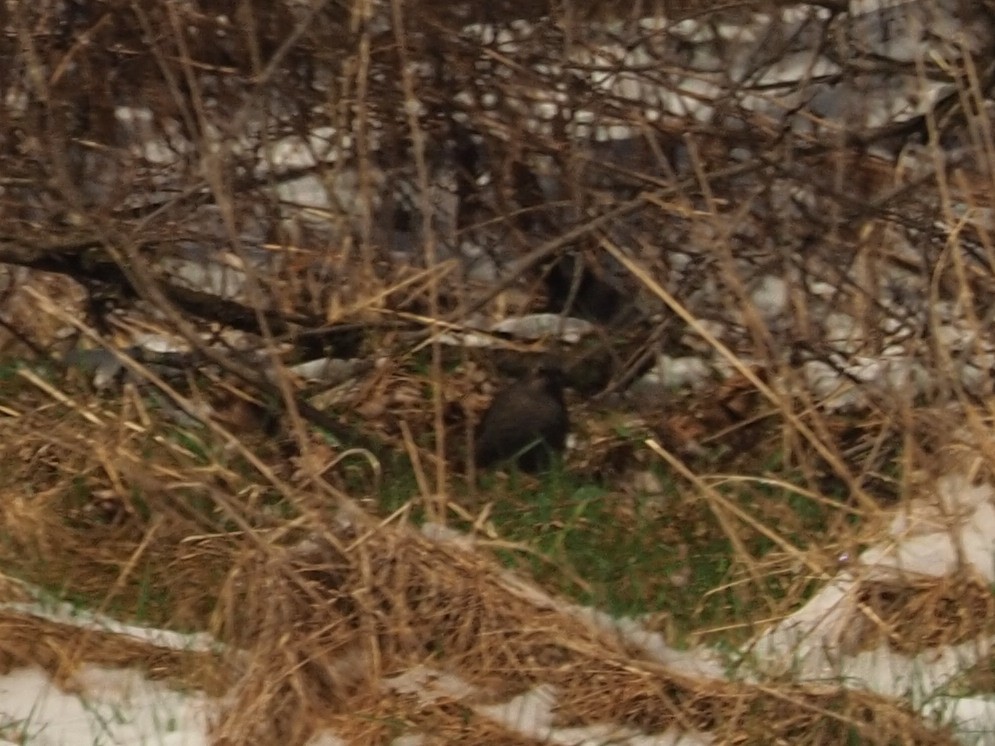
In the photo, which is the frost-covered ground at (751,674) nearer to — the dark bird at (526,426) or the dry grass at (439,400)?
the dry grass at (439,400)

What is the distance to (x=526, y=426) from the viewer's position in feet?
14.0

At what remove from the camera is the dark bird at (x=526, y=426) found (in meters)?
4.26

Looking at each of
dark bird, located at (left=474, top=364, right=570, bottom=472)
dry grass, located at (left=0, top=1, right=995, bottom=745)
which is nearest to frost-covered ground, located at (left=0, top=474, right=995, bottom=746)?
dry grass, located at (left=0, top=1, right=995, bottom=745)

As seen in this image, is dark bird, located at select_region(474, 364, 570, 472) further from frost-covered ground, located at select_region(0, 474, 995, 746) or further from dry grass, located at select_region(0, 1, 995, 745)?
frost-covered ground, located at select_region(0, 474, 995, 746)

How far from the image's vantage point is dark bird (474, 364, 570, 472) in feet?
14.0

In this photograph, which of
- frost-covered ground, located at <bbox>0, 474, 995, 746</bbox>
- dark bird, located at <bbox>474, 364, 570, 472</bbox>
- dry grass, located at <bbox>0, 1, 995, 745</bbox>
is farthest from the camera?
dark bird, located at <bbox>474, 364, 570, 472</bbox>

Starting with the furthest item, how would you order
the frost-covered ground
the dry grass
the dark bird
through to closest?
the dark bird
the dry grass
the frost-covered ground

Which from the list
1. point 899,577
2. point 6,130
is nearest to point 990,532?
point 899,577

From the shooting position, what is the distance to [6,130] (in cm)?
473

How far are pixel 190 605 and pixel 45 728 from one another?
0.47 m

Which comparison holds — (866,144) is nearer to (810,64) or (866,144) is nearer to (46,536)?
(810,64)

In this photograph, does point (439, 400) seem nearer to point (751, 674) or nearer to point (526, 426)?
point (526, 426)

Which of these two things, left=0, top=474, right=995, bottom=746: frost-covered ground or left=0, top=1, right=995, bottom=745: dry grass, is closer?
left=0, top=474, right=995, bottom=746: frost-covered ground

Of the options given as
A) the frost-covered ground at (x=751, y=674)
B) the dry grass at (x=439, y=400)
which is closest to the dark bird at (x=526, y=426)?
the dry grass at (x=439, y=400)
